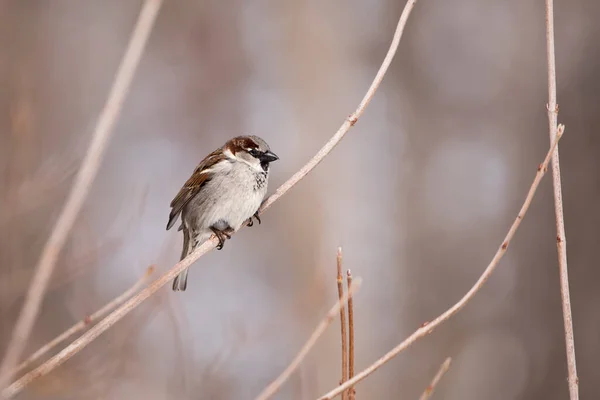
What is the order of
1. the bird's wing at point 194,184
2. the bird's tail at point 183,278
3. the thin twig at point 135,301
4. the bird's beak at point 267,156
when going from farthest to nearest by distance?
1. the bird's wing at point 194,184
2. the bird's beak at point 267,156
3. the bird's tail at point 183,278
4. the thin twig at point 135,301

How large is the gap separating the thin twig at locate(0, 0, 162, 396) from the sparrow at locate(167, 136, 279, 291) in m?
1.45

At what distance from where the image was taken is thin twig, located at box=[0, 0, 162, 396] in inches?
28.8

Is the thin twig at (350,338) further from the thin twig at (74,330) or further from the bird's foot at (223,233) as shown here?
the bird's foot at (223,233)

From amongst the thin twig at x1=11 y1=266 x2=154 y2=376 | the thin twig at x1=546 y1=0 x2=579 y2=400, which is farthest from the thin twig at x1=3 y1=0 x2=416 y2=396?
the thin twig at x1=546 y1=0 x2=579 y2=400

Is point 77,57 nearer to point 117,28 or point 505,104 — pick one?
point 117,28

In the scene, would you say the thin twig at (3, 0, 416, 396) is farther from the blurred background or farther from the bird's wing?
the blurred background

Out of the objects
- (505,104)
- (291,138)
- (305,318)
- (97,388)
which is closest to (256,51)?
(291,138)

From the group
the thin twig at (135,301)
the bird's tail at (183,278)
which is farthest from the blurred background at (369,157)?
the thin twig at (135,301)

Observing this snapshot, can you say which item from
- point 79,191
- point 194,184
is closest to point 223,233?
point 194,184

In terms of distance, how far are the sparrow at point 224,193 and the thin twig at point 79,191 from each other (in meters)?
1.45

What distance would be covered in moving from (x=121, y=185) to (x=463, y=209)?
2535 millimetres

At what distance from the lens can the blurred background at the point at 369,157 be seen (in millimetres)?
4602

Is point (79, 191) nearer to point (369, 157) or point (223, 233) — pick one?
point (223, 233)

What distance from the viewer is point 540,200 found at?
491 cm
